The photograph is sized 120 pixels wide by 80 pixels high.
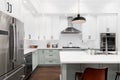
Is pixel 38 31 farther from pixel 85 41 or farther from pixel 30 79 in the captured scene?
pixel 30 79

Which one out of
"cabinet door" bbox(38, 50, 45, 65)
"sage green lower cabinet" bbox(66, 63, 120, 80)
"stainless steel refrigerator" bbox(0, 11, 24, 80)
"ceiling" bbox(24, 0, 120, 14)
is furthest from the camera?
"ceiling" bbox(24, 0, 120, 14)

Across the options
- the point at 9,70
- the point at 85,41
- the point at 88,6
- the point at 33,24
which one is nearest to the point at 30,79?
the point at 9,70

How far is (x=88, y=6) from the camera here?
26.5 feet

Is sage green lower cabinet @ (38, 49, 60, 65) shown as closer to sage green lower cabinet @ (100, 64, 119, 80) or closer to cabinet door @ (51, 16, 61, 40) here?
cabinet door @ (51, 16, 61, 40)

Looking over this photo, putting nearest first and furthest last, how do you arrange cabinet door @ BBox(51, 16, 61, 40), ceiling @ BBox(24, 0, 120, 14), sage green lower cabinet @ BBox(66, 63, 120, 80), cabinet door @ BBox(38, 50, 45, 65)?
1. sage green lower cabinet @ BBox(66, 63, 120, 80)
2. cabinet door @ BBox(38, 50, 45, 65)
3. ceiling @ BBox(24, 0, 120, 14)
4. cabinet door @ BBox(51, 16, 61, 40)

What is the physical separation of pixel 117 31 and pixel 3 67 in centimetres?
664

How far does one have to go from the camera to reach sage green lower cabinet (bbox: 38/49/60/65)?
7.66 meters

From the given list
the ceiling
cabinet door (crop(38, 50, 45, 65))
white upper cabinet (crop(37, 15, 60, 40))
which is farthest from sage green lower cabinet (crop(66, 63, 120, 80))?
the ceiling

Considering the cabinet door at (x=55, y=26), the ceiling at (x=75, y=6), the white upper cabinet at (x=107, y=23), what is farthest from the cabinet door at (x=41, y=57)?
the white upper cabinet at (x=107, y=23)

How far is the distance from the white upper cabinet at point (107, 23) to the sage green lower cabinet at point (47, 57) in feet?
8.67

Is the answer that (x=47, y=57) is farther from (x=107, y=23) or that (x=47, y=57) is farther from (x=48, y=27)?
(x=107, y=23)

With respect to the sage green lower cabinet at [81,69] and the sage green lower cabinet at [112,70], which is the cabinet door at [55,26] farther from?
the sage green lower cabinet at [112,70]

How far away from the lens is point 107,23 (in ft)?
25.8

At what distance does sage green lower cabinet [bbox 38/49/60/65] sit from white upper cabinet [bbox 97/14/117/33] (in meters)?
2.64
